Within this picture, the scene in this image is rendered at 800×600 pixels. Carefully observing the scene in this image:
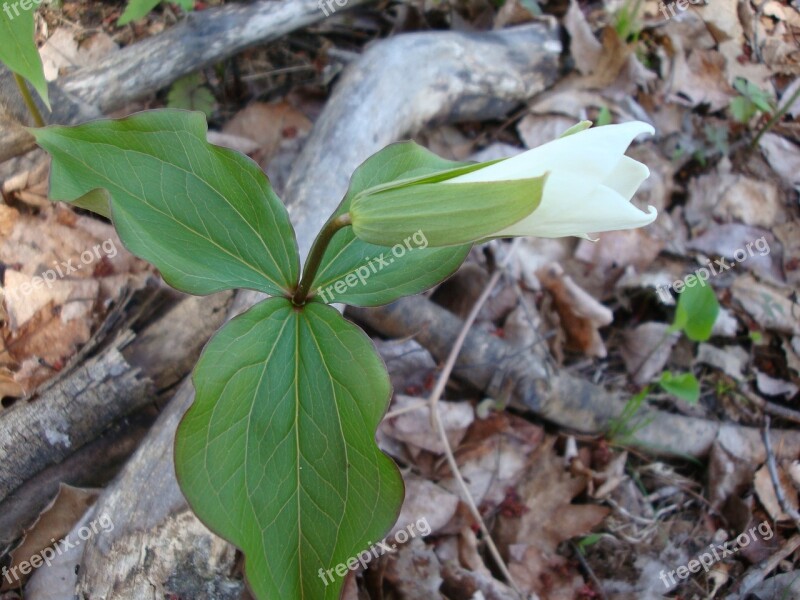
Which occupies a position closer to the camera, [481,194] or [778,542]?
[481,194]

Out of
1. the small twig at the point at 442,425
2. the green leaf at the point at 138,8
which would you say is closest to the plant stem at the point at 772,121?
the small twig at the point at 442,425

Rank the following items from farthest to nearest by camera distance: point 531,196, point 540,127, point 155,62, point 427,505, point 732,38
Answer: point 732,38 < point 540,127 < point 155,62 < point 427,505 < point 531,196

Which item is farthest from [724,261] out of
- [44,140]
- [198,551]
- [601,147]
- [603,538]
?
[44,140]

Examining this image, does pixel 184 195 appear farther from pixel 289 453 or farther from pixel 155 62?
pixel 155 62

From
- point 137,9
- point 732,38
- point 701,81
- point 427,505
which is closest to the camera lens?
point 427,505

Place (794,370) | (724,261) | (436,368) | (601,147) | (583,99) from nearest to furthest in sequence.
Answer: (601,147)
(436,368)
(794,370)
(724,261)
(583,99)

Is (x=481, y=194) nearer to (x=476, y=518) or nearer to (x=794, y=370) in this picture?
(x=476, y=518)

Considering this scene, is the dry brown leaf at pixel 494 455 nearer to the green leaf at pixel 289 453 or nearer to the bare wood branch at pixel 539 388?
the bare wood branch at pixel 539 388

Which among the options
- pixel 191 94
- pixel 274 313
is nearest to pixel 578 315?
pixel 274 313
